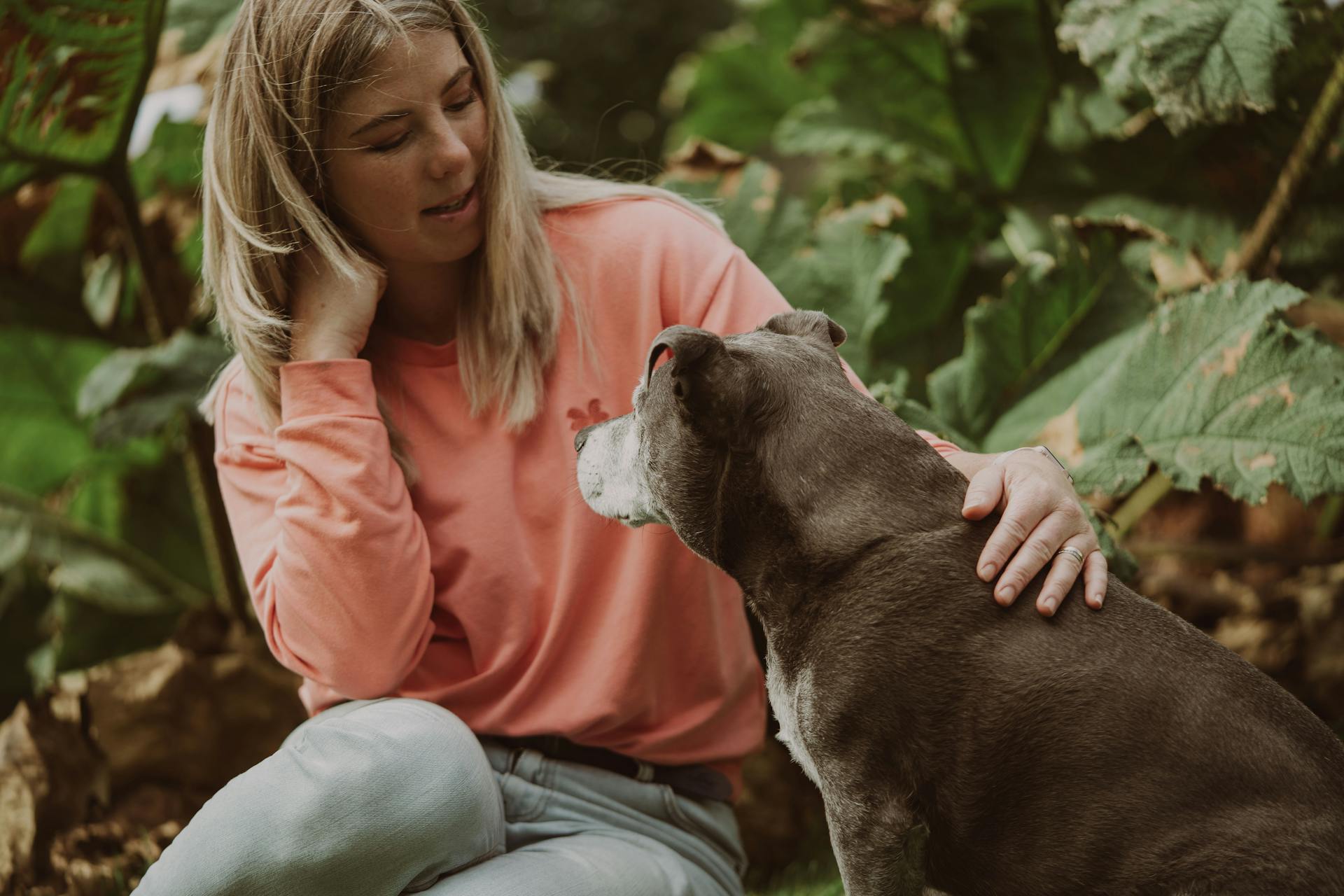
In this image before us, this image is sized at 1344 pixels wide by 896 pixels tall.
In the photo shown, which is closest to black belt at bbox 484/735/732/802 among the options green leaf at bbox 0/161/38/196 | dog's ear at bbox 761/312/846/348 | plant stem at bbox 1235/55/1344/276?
dog's ear at bbox 761/312/846/348

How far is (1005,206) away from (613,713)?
2376 millimetres

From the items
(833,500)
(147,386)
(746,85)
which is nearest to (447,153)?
(833,500)

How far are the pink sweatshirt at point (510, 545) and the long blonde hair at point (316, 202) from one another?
83mm

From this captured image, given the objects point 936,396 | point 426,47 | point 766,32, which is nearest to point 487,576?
point 426,47

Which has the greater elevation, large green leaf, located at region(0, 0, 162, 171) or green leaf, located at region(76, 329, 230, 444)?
large green leaf, located at region(0, 0, 162, 171)

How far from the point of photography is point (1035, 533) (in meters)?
1.90

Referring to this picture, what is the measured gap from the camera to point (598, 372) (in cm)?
251

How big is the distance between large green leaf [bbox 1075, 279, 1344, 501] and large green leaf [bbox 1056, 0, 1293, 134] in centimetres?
40

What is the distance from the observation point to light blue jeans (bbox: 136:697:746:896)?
6.60 feet

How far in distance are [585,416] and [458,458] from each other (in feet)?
0.91

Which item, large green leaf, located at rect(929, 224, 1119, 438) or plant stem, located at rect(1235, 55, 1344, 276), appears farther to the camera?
large green leaf, located at rect(929, 224, 1119, 438)

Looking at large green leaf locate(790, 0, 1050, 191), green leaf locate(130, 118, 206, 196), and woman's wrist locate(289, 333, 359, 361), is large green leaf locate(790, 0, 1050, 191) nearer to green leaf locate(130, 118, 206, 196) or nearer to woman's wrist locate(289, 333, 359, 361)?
green leaf locate(130, 118, 206, 196)

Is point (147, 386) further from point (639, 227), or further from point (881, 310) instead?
point (881, 310)

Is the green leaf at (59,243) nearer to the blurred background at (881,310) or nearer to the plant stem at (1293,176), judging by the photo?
the blurred background at (881,310)
